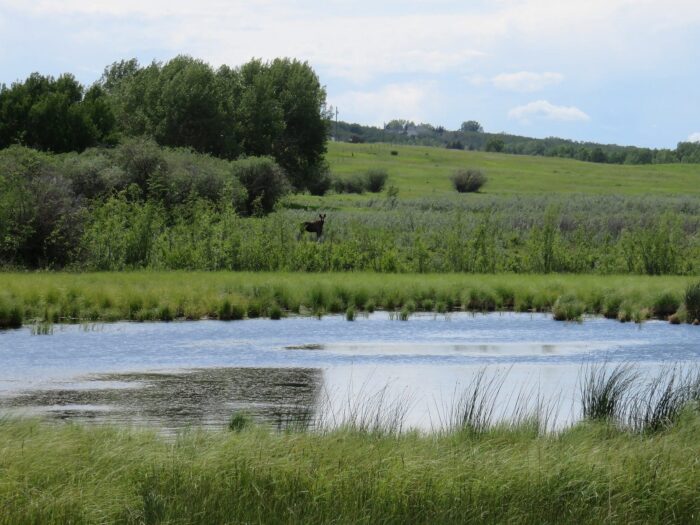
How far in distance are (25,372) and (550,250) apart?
22.5 m

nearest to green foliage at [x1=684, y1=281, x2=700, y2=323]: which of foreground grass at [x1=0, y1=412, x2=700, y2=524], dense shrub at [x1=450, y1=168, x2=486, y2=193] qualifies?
foreground grass at [x1=0, y1=412, x2=700, y2=524]

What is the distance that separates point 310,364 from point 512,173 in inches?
4093

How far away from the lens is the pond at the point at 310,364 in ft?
52.4

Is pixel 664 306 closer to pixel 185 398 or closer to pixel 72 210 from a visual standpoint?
pixel 185 398

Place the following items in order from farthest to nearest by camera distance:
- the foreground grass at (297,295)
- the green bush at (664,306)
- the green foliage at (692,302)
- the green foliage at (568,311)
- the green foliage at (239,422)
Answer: the green bush at (664,306) → the green foliage at (568,311) → the green foliage at (692,302) → the foreground grass at (297,295) → the green foliage at (239,422)

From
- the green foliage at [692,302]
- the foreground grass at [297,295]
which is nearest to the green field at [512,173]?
the foreground grass at [297,295]

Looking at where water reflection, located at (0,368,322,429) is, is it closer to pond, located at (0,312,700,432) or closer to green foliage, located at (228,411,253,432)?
pond, located at (0,312,700,432)

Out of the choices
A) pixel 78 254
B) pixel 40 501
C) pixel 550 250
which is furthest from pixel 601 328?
pixel 40 501

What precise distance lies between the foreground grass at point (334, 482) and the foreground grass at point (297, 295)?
52.3ft

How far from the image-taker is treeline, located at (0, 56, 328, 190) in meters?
63.8

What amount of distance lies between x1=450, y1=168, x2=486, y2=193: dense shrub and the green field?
4.59 ft

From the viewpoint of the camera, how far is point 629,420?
13.4m

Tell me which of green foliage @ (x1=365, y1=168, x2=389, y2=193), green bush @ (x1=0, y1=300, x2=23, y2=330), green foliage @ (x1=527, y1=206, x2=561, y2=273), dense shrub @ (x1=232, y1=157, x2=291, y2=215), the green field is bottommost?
green bush @ (x1=0, y1=300, x2=23, y2=330)

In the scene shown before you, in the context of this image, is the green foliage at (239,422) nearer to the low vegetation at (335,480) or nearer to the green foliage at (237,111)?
the low vegetation at (335,480)
